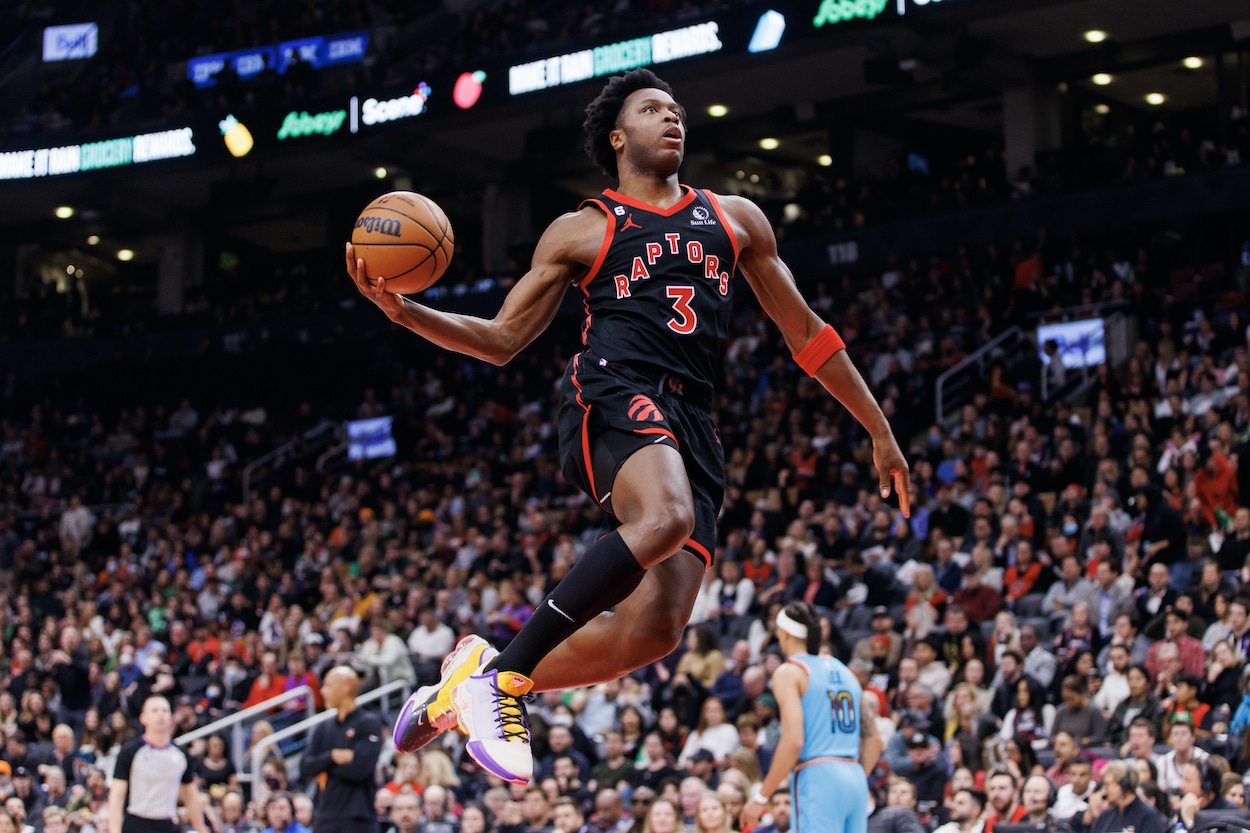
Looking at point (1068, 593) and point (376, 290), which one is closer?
point (376, 290)

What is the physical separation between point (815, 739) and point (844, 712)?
0.72ft

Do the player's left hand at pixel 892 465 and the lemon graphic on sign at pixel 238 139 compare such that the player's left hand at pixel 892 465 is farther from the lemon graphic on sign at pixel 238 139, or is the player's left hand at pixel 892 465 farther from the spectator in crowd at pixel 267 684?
the lemon graphic on sign at pixel 238 139

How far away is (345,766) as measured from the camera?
10.0 metres

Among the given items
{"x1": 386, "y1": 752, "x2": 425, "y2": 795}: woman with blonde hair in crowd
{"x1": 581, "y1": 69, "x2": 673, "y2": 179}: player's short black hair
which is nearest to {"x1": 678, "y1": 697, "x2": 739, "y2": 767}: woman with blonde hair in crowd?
{"x1": 386, "y1": 752, "x2": 425, "y2": 795}: woman with blonde hair in crowd

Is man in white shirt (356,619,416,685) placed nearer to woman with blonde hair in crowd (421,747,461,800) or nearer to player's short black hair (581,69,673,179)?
woman with blonde hair in crowd (421,747,461,800)

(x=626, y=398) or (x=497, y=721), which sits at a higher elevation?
(x=626, y=398)

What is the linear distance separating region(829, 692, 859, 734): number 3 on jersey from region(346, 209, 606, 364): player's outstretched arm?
3620 mm

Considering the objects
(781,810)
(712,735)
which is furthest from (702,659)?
(781,810)

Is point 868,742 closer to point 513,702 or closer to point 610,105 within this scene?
point 513,702

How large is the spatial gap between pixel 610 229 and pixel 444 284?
23261 mm

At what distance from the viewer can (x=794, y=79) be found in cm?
2586

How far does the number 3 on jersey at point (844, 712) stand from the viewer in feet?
27.4

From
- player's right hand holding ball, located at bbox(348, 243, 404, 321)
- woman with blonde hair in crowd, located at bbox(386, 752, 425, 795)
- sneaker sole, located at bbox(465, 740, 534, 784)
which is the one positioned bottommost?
woman with blonde hair in crowd, located at bbox(386, 752, 425, 795)

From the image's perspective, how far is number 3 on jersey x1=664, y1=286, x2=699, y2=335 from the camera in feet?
17.9
